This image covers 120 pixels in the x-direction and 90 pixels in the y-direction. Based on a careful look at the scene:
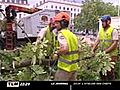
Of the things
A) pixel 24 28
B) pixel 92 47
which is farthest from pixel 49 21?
pixel 92 47

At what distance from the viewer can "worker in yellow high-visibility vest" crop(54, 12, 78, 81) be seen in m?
3.46

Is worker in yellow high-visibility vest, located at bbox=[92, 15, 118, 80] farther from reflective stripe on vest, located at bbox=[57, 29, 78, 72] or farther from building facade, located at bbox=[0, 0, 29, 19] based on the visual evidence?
building facade, located at bbox=[0, 0, 29, 19]

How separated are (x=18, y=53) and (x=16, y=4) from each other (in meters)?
0.45

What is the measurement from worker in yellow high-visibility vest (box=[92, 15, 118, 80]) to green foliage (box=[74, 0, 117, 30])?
2.5 inches

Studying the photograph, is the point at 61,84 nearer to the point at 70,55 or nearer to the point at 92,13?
the point at 70,55

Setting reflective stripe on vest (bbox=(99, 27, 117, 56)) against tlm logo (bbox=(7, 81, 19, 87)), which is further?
reflective stripe on vest (bbox=(99, 27, 117, 56))

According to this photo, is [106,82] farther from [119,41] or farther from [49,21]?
[49,21]

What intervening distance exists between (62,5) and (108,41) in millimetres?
554

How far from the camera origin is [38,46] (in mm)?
3479

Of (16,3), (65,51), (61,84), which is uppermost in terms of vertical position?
(16,3)

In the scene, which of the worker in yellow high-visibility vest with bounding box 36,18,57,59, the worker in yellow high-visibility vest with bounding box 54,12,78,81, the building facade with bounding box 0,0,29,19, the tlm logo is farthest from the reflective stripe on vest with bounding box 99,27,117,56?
the tlm logo

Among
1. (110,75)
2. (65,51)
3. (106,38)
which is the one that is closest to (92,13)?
(106,38)

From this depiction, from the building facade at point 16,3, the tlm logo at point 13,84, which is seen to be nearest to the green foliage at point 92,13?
the building facade at point 16,3

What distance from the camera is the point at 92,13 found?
3.54m
